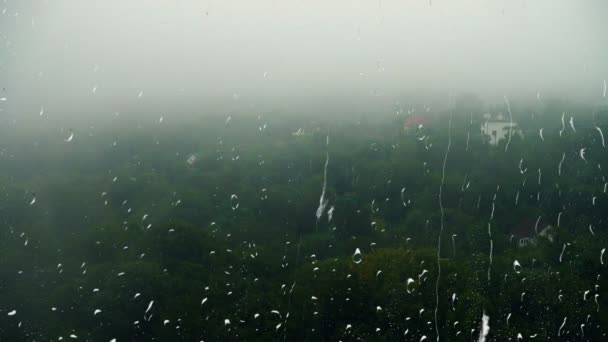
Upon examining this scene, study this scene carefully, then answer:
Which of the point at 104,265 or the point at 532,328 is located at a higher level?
the point at 104,265

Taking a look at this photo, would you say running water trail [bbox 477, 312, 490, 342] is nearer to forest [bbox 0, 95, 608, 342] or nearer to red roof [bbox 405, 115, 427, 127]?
forest [bbox 0, 95, 608, 342]

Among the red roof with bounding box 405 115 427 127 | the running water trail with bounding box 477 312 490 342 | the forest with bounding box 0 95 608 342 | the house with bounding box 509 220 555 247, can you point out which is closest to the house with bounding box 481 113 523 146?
the forest with bounding box 0 95 608 342

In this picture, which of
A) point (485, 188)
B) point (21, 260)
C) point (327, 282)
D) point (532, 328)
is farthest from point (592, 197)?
point (21, 260)

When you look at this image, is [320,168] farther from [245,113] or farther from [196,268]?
[196,268]

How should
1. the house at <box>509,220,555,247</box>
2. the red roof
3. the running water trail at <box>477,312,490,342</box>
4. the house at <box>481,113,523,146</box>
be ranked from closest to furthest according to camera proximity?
the running water trail at <box>477,312,490,342</box>
the house at <box>509,220,555,247</box>
the house at <box>481,113,523,146</box>
the red roof

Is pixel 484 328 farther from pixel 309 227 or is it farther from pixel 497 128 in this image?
pixel 497 128
